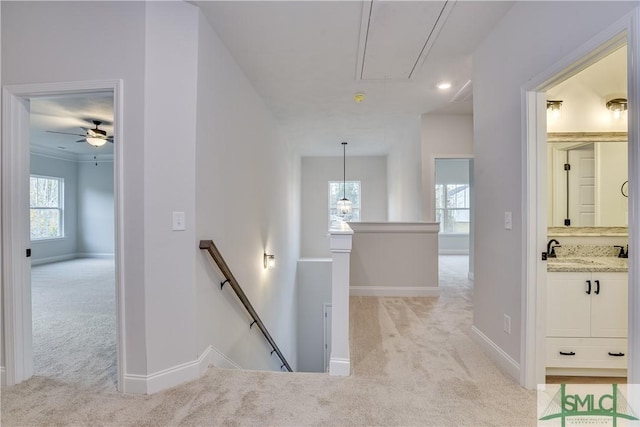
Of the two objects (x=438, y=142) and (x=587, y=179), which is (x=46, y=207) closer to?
(x=438, y=142)

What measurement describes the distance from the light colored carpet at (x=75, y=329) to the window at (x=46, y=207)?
6.78ft

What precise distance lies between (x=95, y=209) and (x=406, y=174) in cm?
811

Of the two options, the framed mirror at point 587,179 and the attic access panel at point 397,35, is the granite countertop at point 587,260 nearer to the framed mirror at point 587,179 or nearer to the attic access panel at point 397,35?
the framed mirror at point 587,179

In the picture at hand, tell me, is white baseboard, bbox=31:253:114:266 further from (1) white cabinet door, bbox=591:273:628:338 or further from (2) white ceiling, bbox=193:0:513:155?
(1) white cabinet door, bbox=591:273:628:338

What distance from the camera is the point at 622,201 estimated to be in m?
2.49

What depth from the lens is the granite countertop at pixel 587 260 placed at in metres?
2.09

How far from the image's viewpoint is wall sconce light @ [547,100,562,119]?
259 centimetres

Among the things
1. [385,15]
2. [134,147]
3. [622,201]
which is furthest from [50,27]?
[622,201]

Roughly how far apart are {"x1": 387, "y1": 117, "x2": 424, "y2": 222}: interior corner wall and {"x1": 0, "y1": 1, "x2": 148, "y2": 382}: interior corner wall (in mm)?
3859

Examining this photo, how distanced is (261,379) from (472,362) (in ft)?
5.42

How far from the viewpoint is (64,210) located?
7688 mm

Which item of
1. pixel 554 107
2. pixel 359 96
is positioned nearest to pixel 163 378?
pixel 359 96

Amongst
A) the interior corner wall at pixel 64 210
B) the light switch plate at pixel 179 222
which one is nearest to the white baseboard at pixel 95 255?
the interior corner wall at pixel 64 210

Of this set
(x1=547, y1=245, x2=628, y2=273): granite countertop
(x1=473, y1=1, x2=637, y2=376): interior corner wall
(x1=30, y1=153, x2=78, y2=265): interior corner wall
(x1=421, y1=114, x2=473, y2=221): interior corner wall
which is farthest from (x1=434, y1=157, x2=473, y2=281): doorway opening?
(x1=30, y1=153, x2=78, y2=265): interior corner wall
